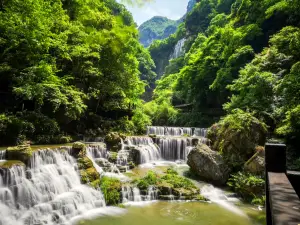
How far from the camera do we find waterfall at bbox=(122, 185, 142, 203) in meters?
9.28

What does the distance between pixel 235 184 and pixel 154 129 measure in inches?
505

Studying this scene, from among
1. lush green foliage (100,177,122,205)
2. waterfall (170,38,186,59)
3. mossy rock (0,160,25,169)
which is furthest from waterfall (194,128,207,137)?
waterfall (170,38,186,59)

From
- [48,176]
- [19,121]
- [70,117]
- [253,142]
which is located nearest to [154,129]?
[70,117]

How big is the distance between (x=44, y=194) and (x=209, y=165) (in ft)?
25.4

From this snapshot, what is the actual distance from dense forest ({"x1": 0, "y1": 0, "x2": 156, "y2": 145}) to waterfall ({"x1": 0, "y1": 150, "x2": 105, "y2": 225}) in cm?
365

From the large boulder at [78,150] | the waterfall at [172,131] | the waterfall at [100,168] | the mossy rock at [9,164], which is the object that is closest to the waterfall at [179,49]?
the waterfall at [172,131]

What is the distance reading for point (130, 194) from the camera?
9406 millimetres

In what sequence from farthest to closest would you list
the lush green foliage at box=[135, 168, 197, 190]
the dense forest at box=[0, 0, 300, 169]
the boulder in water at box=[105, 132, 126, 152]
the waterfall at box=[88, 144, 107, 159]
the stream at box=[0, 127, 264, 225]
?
1. the boulder in water at box=[105, 132, 126, 152]
2. the waterfall at box=[88, 144, 107, 159]
3. the dense forest at box=[0, 0, 300, 169]
4. the lush green foliage at box=[135, 168, 197, 190]
5. the stream at box=[0, 127, 264, 225]

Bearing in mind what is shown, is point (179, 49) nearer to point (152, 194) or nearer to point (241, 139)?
point (241, 139)

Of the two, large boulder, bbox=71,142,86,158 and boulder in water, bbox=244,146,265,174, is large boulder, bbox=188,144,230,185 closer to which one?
boulder in water, bbox=244,146,265,174

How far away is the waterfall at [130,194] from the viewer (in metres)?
9.28

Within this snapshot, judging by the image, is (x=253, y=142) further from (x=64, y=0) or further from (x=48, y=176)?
(x=64, y=0)

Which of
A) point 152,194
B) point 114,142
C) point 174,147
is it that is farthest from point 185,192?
point 174,147

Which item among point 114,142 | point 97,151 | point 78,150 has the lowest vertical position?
point 97,151
